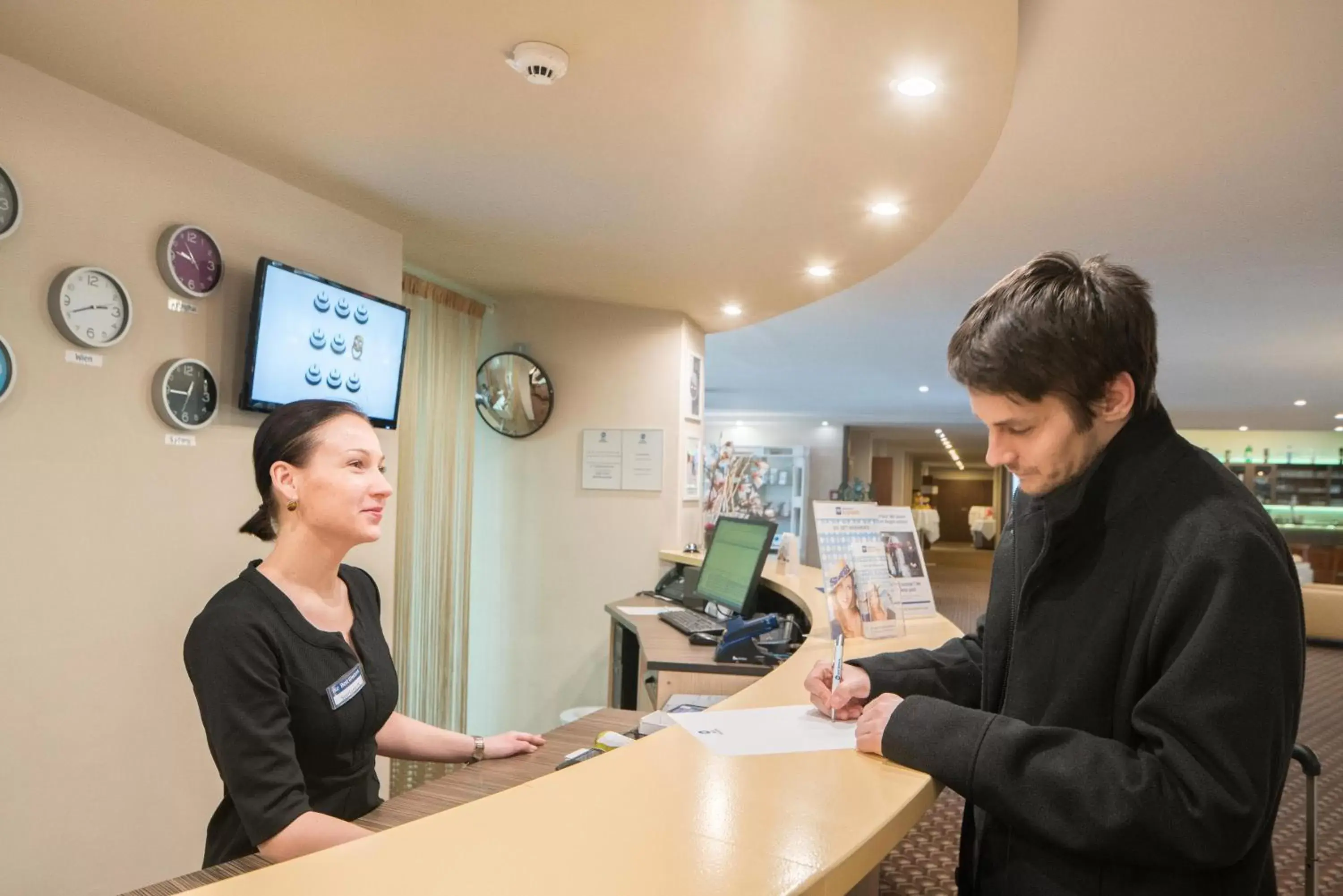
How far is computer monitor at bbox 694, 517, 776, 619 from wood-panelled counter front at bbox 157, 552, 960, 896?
2291mm

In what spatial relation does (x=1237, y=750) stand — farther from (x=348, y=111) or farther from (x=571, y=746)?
(x=348, y=111)

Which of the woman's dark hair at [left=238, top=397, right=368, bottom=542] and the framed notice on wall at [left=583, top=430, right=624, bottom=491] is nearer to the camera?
the woman's dark hair at [left=238, top=397, right=368, bottom=542]

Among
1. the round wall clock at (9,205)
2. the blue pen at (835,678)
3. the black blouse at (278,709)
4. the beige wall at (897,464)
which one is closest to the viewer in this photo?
the black blouse at (278,709)

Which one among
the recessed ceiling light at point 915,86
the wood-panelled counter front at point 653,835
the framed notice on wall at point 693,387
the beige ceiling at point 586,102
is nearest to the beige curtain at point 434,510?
the beige ceiling at point 586,102

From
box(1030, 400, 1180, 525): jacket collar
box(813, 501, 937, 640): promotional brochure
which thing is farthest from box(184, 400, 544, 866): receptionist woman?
box(1030, 400, 1180, 525): jacket collar

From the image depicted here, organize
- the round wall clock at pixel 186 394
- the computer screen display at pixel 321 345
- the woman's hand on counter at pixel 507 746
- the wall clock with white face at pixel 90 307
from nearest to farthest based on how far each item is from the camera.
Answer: the woman's hand on counter at pixel 507 746 < the wall clock with white face at pixel 90 307 < the round wall clock at pixel 186 394 < the computer screen display at pixel 321 345

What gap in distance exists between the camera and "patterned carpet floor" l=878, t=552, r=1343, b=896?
279 centimetres

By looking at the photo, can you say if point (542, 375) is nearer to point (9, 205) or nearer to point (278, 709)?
point (9, 205)

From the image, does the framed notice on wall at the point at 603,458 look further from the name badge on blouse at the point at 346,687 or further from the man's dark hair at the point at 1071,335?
the man's dark hair at the point at 1071,335

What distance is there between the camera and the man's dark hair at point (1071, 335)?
39.4 inches

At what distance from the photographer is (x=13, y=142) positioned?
7.12 feet

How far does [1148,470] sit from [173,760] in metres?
2.78

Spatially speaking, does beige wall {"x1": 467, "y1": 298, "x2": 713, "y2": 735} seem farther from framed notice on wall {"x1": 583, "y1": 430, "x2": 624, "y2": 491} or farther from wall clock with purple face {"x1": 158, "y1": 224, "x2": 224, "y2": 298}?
wall clock with purple face {"x1": 158, "y1": 224, "x2": 224, "y2": 298}

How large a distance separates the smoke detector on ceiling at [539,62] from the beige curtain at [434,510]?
2235 millimetres
